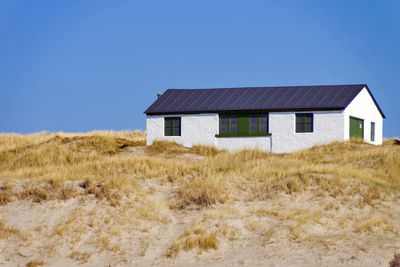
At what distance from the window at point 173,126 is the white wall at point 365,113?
11.4 m

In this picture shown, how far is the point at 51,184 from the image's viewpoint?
59.4 feet

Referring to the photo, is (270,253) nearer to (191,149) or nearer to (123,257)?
(123,257)

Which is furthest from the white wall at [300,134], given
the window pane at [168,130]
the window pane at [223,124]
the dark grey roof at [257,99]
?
the window pane at [168,130]

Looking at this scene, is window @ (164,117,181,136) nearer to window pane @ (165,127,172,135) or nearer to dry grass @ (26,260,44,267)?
window pane @ (165,127,172,135)

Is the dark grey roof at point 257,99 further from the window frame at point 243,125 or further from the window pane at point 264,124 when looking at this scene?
the window pane at point 264,124

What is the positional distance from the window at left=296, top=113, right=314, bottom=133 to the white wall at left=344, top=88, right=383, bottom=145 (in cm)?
222

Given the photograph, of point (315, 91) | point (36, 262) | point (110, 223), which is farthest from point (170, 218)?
point (315, 91)

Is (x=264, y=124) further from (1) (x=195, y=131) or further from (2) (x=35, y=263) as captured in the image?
(2) (x=35, y=263)

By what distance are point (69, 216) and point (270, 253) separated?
659 centimetres

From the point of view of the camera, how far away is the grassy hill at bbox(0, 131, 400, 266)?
1379 cm

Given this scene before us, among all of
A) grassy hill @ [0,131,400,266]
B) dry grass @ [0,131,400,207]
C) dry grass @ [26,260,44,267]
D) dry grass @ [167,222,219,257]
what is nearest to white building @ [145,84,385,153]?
dry grass @ [0,131,400,207]

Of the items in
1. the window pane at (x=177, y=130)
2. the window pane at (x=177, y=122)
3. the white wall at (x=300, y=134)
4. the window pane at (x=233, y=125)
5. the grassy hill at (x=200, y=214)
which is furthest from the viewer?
the window pane at (x=177, y=122)

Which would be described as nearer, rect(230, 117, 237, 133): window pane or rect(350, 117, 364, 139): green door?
rect(350, 117, 364, 139): green door

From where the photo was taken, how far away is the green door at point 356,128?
3472 cm
